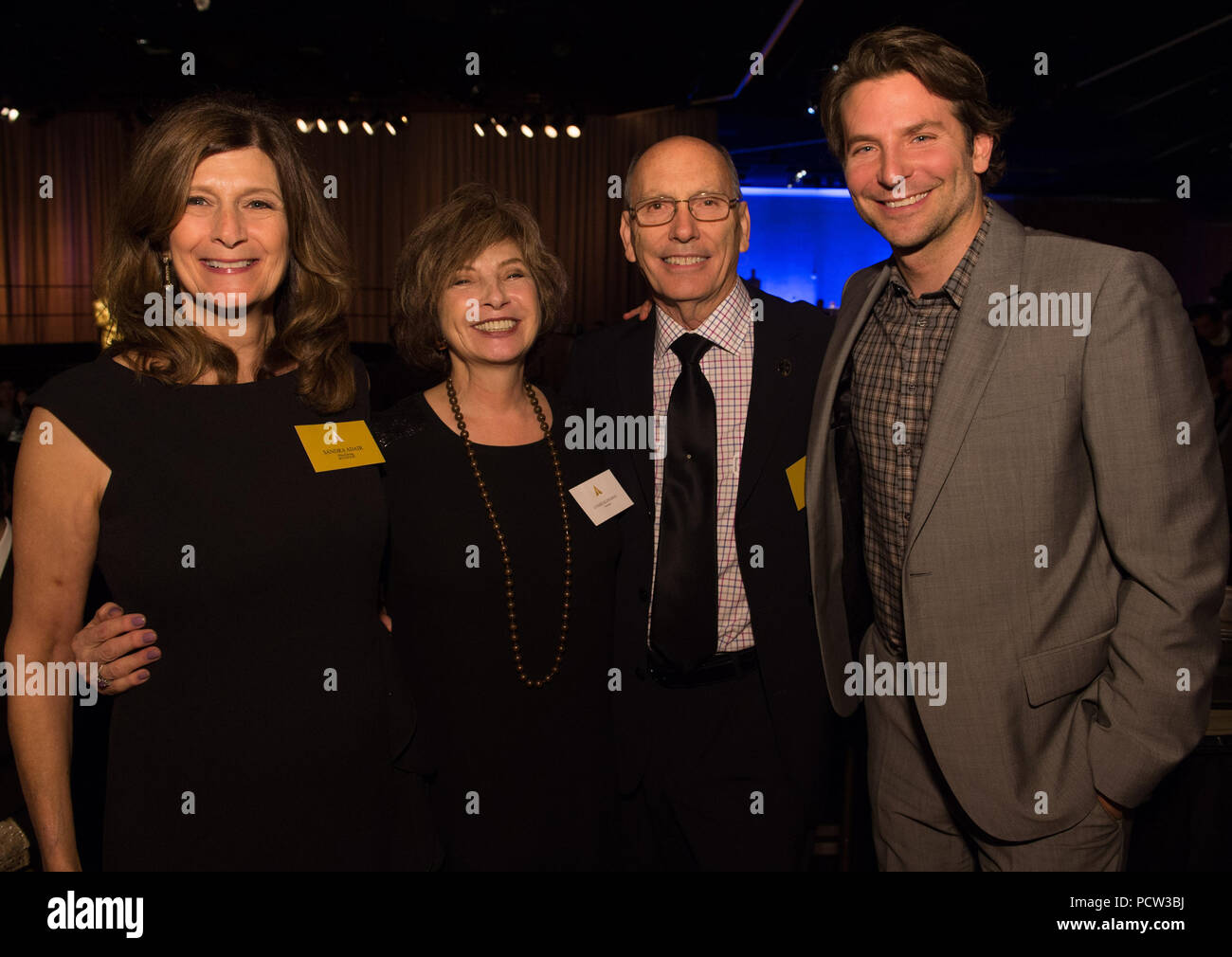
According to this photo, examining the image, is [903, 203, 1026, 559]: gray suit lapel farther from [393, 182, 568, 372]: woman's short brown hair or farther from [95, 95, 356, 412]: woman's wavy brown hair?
[95, 95, 356, 412]: woman's wavy brown hair

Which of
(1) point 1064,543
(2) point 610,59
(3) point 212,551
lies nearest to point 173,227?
(3) point 212,551

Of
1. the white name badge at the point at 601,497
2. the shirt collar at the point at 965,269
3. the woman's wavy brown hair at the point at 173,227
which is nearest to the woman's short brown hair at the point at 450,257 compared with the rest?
the woman's wavy brown hair at the point at 173,227

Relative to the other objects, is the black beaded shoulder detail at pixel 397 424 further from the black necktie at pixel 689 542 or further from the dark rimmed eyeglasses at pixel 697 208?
the dark rimmed eyeglasses at pixel 697 208

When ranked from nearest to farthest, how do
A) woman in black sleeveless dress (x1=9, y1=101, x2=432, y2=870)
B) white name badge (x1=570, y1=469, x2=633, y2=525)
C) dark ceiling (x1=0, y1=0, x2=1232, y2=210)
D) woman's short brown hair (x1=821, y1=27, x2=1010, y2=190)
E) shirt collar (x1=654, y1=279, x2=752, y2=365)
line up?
1. woman in black sleeveless dress (x1=9, y1=101, x2=432, y2=870)
2. woman's short brown hair (x1=821, y1=27, x2=1010, y2=190)
3. white name badge (x1=570, y1=469, x2=633, y2=525)
4. shirt collar (x1=654, y1=279, x2=752, y2=365)
5. dark ceiling (x1=0, y1=0, x2=1232, y2=210)

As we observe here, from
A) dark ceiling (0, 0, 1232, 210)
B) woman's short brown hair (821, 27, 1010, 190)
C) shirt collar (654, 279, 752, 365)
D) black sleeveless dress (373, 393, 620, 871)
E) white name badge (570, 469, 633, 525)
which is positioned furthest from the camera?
dark ceiling (0, 0, 1232, 210)

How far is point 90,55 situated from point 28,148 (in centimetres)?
494

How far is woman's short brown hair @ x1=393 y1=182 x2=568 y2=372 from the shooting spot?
1869mm

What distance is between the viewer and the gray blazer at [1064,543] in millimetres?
1443

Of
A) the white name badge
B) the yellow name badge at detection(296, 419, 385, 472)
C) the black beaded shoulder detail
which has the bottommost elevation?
the white name badge

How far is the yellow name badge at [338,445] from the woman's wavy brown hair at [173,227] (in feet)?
0.13

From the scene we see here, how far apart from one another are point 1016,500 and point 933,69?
0.80 metres

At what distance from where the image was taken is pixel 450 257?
1.86 metres

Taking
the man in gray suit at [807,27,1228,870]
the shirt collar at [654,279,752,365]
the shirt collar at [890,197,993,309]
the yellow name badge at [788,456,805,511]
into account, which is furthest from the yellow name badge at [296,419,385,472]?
the shirt collar at [890,197,993,309]

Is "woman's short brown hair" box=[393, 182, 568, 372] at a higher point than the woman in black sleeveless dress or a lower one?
higher
